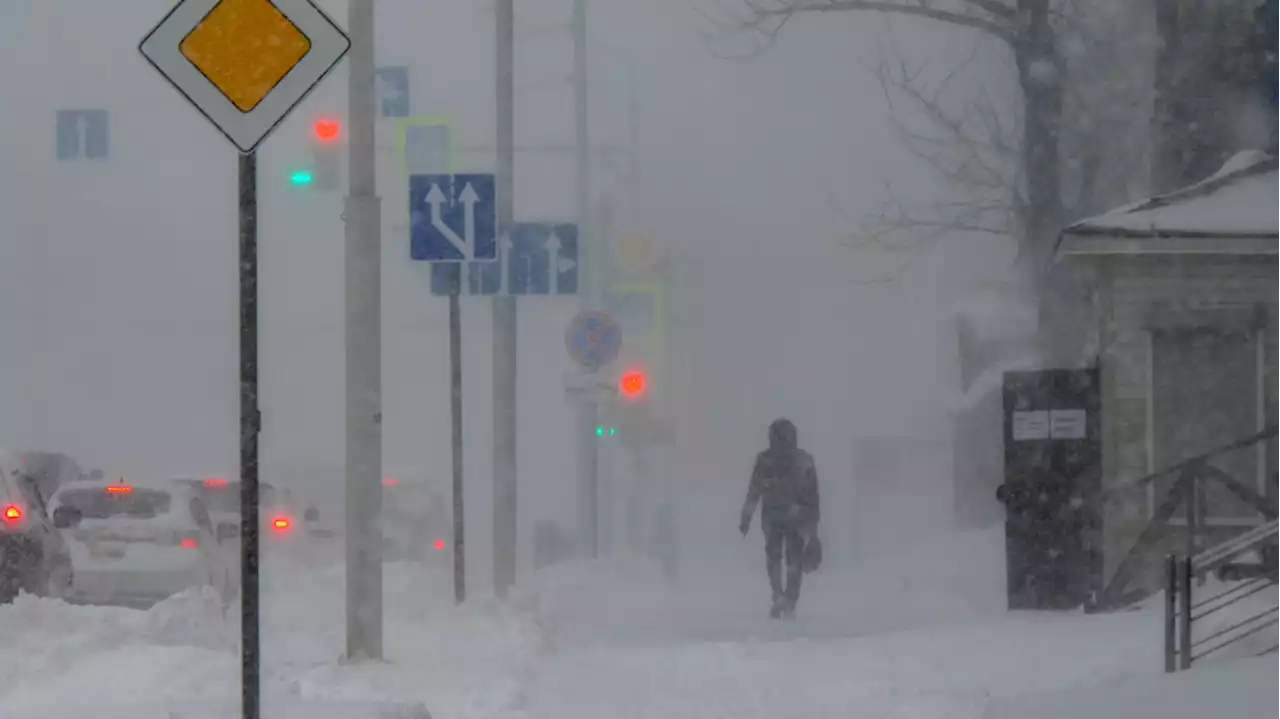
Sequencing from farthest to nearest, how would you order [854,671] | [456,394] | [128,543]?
1. [128,543]
2. [456,394]
3. [854,671]

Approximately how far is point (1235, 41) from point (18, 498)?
519 inches

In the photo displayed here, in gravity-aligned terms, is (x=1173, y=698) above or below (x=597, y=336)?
below

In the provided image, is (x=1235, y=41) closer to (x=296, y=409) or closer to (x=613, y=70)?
(x=613, y=70)

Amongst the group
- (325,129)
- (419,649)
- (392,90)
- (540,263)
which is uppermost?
(392,90)

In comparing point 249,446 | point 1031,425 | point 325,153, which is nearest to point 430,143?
point 325,153

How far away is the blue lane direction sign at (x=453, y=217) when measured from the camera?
1458 cm

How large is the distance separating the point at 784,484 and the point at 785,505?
0.20 meters

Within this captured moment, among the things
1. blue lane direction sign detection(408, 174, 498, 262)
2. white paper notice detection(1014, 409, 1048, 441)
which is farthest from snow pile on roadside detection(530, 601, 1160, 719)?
blue lane direction sign detection(408, 174, 498, 262)

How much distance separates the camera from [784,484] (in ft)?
59.1

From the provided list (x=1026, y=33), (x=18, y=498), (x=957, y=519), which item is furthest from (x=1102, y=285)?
(x=957, y=519)

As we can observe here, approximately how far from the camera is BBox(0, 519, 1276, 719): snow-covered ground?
1023 centimetres

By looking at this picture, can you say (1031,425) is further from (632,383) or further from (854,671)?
(632,383)

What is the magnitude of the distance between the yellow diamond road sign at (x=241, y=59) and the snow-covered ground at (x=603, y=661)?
Answer: 271 centimetres

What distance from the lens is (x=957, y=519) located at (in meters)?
37.0
